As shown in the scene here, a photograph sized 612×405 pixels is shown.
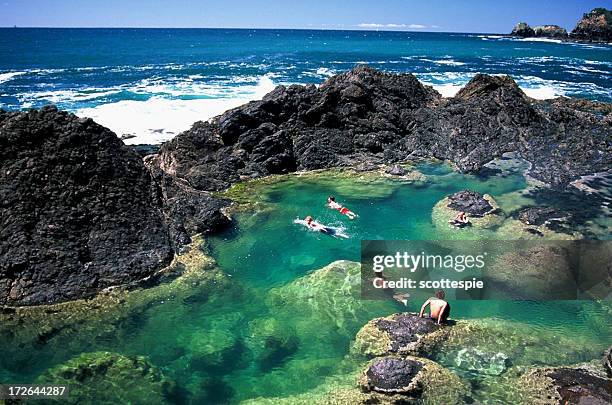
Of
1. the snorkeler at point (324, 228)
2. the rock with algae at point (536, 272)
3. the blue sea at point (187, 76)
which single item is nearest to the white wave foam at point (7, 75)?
the blue sea at point (187, 76)

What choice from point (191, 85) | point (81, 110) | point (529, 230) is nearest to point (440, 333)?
point (529, 230)

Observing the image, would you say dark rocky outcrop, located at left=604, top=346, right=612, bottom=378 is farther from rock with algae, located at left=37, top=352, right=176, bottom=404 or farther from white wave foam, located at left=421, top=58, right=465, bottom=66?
white wave foam, located at left=421, top=58, right=465, bottom=66

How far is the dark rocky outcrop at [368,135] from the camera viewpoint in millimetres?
26234

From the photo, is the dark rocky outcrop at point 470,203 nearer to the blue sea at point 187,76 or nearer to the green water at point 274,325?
the green water at point 274,325

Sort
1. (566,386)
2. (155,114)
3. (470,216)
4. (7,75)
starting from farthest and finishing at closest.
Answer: (7,75)
(155,114)
(470,216)
(566,386)

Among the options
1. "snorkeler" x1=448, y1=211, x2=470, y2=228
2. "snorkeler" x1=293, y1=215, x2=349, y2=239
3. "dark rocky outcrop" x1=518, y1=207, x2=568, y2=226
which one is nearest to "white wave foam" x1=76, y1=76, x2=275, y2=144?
"snorkeler" x1=293, y1=215, x2=349, y2=239

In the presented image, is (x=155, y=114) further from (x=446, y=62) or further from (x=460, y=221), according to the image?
(x=446, y=62)

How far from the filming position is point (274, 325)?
14391 millimetres

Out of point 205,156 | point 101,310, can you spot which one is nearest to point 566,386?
point 101,310

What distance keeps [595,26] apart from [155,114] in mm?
166298

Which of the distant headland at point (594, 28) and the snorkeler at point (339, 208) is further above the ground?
the distant headland at point (594, 28)

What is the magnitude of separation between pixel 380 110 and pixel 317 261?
A: 54.2ft

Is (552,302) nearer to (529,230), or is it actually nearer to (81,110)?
(529,230)

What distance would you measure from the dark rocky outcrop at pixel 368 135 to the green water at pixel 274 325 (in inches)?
271
